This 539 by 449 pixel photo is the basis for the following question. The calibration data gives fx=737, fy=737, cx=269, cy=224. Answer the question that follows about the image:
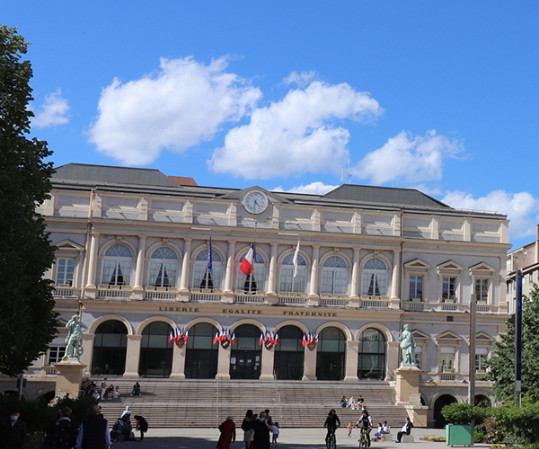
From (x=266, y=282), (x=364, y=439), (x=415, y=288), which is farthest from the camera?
(x=415, y=288)

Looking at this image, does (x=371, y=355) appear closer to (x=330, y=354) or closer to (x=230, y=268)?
(x=330, y=354)

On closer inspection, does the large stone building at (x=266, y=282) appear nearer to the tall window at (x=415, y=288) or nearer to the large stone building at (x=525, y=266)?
the tall window at (x=415, y=288)

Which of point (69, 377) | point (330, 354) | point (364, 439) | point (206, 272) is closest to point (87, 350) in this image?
point (69, 377)

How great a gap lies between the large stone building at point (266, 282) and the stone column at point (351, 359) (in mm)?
74

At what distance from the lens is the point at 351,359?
2087 inches

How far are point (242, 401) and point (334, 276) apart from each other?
11.8 metres

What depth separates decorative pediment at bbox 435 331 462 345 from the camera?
179 feet

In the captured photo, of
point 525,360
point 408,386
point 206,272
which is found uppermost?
point 206,272

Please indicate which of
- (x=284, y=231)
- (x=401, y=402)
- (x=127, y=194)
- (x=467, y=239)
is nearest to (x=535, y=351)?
(x=401, y=402)

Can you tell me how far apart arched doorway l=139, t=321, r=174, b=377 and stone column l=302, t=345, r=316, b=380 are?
9525 mm

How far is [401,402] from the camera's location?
1934 inches

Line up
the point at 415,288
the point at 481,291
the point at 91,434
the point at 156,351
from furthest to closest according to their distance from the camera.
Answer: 1. the point at 481,291
2. the point at 415,288
3. the point at 156,351
4. the point at 91,434

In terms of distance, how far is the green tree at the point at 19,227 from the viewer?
24781 millimetres

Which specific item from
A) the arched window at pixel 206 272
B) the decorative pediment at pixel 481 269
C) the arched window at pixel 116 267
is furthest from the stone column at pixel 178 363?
the decorative pediment at pixel 481 269
